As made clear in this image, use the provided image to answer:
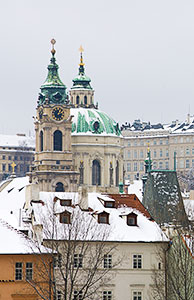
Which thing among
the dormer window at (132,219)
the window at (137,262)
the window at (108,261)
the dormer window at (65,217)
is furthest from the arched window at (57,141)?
the window at (108,261)

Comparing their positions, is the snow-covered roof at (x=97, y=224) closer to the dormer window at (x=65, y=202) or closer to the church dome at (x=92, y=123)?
the dormer window at (x=65, y=202)

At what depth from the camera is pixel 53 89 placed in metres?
168

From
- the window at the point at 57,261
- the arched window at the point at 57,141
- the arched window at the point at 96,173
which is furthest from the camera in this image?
the arched window at the point at 96,173

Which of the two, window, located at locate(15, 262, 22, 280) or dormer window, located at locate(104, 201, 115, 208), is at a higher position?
dormer window, located at locate(104, 201, 115, 208)

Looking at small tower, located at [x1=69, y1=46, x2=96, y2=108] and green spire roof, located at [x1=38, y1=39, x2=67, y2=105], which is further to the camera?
small tower, located at [x1=69, y1=46, x2=96, y2=108]

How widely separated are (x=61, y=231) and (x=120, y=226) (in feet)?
16.8

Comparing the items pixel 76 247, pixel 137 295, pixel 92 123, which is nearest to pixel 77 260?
pixel 76 247

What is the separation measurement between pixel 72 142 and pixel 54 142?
5558 mm

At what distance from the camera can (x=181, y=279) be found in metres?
70.8

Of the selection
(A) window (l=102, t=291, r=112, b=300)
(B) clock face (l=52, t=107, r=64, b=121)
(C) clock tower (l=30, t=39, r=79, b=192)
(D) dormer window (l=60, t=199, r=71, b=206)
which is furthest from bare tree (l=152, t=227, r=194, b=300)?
(B) clock face (l=52, t=107, r=64, b=121)

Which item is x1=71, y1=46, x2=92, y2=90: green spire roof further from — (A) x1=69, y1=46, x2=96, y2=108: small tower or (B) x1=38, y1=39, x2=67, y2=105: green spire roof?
(B) x1=38, y1=39, x2=67, y2=105: green spire roof

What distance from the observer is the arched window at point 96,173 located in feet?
562

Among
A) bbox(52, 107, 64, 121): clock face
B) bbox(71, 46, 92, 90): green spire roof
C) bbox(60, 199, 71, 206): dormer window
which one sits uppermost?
bbox(71, 46, 92, 90): green spire roof

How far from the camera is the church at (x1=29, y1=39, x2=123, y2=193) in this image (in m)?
165
